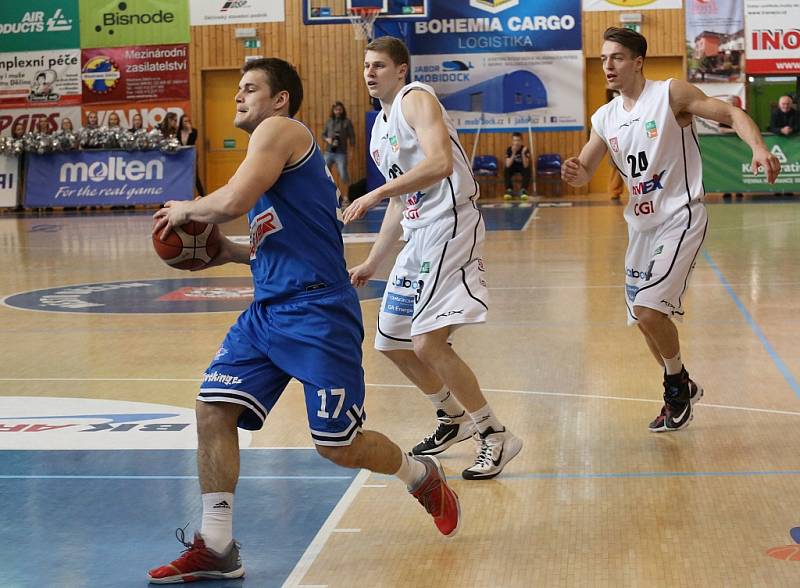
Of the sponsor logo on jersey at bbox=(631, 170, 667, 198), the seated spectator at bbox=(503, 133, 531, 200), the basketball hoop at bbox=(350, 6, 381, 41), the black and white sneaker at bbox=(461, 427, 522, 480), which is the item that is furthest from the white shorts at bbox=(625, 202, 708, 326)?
the seated spectator at bbox=(503, 133, 531, 200)

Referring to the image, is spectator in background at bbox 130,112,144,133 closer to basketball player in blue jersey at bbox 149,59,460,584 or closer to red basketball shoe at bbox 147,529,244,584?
basketball player in blue jersey at bbox 149,59,460,584

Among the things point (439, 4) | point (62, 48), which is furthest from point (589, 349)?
point (62, 48)

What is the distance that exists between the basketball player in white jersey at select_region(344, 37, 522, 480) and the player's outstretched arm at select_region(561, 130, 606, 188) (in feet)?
2.37

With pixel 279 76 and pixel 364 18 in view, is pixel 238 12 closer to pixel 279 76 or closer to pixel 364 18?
pixel 364 18

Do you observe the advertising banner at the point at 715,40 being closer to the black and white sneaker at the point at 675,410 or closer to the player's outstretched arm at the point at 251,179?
the black and white sneaker at the point at 675,410

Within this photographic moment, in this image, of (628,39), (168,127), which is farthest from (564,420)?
(168,127)

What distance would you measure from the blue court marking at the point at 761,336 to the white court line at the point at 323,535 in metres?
2.55

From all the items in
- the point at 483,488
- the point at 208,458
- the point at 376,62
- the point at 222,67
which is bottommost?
the point at 483,488

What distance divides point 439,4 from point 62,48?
8082mm

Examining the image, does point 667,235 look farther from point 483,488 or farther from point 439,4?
point 439,4

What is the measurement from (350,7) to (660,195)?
1764cm

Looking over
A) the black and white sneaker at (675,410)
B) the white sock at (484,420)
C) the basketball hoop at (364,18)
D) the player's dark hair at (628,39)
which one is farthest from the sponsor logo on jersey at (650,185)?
the basketball hoop at (364,18)

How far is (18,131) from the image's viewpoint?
2364 centimetres

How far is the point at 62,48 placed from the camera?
81.8 ft
